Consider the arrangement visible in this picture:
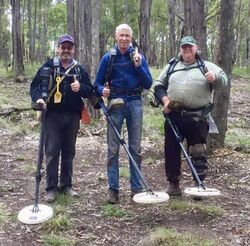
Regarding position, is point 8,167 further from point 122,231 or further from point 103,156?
point 122,231

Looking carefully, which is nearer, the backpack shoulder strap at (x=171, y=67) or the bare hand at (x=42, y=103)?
the bare hand at (x=42, y=103)

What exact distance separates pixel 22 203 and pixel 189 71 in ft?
9.51

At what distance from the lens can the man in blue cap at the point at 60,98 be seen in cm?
603

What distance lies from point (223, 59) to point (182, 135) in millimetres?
2870

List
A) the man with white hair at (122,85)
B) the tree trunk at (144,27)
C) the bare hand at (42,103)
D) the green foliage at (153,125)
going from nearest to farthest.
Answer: the bare hand at (42,103) < the man with white hair at (122,85) < the green foliage at (153,125) < the tree trunk at (144,27)

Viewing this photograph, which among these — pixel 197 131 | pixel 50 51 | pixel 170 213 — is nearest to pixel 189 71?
pixel 197 131

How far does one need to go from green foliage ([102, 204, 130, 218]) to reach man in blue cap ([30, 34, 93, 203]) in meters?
0.79

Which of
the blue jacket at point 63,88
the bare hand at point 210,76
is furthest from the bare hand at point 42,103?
the bare hand at point 210,76

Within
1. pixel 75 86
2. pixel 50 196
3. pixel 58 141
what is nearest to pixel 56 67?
pixel 75 86

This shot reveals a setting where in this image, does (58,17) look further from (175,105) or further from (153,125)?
(175,105)

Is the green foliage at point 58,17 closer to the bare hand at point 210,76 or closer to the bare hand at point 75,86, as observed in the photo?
the bare hand at point 75,86

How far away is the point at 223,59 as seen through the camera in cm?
861

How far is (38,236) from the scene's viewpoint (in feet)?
17.1

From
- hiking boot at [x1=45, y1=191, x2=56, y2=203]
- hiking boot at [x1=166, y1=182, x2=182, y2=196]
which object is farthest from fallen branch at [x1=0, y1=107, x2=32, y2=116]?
hiking boot at [x1=166, y1=182, x2=182, y2=196]
